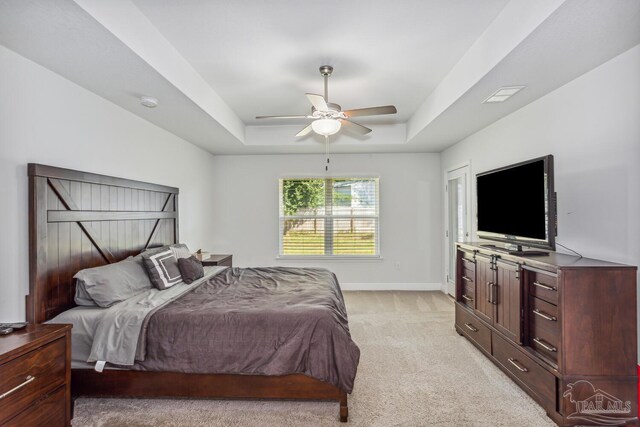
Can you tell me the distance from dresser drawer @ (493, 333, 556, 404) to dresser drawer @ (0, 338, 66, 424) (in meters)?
3.03

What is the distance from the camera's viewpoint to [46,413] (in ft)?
6.14

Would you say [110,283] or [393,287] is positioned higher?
[110,283]

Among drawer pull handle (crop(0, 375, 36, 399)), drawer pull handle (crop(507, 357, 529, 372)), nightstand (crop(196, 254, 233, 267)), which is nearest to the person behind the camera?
drawer pull handle (crop(0, 375, 36, 399))

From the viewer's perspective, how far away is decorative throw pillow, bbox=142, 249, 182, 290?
3.13 meters

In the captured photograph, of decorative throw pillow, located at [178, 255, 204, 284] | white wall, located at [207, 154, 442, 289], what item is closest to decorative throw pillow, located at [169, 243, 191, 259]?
decorative throw pillow, located at [178, 255, 204, 284]

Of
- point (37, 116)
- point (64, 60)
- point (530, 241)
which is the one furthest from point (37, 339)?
point (530, 241)

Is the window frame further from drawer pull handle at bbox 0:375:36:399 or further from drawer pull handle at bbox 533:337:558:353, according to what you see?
drawer pull handle at bbox 0:375:36:399

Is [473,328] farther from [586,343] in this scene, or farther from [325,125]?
[325,125]

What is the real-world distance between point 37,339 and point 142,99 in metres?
2.14

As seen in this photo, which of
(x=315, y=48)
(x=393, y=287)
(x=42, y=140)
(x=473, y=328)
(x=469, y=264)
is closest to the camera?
(x=42, y=140)

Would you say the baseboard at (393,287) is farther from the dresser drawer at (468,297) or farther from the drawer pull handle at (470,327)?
the drawer pull handle at (470,327)

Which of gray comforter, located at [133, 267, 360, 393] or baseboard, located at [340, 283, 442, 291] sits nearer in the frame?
gray comforter, located at [133, 267, 360, 393]

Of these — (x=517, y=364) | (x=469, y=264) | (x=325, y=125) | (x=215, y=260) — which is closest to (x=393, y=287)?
(x=469, y=264)

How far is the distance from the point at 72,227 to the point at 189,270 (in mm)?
1097
